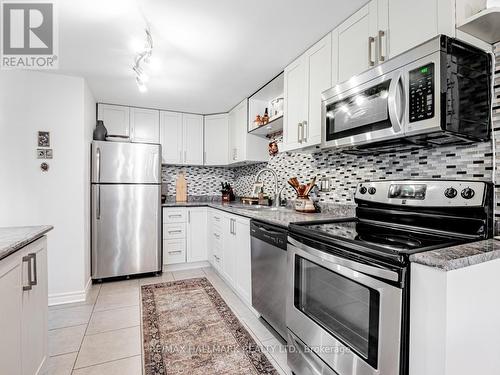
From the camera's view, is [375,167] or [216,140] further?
[216,140]

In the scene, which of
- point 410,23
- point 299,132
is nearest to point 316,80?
point 299,132

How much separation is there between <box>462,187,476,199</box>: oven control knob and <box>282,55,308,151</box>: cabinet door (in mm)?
1234

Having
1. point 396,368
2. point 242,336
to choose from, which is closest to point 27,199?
point 242,336

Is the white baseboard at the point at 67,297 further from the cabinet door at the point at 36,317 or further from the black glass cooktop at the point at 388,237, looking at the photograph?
the black glass cooktop at the point at 388,237

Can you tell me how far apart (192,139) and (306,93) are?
236cm

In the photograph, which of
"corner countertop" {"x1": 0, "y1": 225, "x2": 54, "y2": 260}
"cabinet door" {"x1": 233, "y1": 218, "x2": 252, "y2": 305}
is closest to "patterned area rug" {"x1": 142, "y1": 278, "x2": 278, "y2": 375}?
"cabinet door" {"x1": 233, "y1": 218, "x2": 252, "y2": 305}

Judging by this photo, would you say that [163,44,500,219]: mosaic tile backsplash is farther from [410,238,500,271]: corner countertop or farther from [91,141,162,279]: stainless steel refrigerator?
[91,141,162,279]: stainless steel refrigerator

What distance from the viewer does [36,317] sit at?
57.4 inches

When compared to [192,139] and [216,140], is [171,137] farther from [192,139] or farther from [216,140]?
[216,140]

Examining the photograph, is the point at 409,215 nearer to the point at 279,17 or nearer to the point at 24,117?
the point at 279,17

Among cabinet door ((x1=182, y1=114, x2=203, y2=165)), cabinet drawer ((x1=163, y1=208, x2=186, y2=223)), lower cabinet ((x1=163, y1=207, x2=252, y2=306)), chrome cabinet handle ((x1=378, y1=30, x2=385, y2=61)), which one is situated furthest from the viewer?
cabinet door ((x1=182, y1=114, x2=203, y2=165))

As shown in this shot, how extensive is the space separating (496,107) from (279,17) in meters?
Result: 1.34

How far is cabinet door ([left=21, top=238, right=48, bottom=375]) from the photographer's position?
A: 1.32 meters

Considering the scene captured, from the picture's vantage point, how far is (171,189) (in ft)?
14.0
